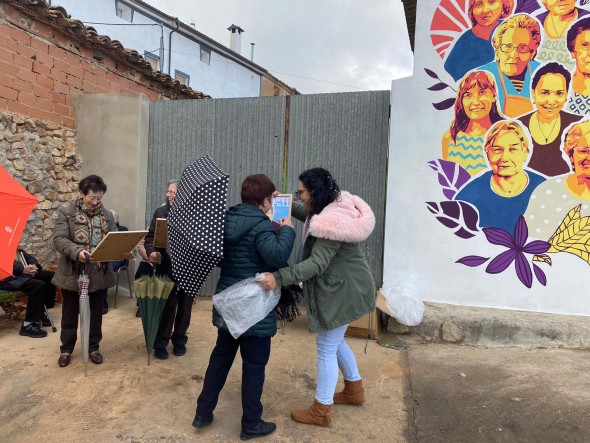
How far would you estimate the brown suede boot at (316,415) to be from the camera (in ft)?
9.63

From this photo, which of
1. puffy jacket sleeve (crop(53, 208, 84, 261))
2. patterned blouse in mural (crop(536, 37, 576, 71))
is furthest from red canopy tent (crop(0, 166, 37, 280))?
patterned blouse in mural (crop(536, 37, 576, 71))

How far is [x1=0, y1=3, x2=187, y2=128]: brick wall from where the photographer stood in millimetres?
5246

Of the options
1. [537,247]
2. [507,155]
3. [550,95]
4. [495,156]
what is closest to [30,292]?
[495,156]

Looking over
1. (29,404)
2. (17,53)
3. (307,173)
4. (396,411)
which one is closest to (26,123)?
(17,53)

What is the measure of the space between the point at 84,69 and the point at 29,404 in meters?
4.72

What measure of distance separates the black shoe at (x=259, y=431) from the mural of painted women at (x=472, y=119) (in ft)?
10.2

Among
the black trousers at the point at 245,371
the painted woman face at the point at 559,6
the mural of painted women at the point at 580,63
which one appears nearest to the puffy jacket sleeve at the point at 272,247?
the black trousers at the point at 245,371

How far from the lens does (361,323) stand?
179 inches

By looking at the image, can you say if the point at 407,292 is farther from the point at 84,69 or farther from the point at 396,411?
the point at 84,69

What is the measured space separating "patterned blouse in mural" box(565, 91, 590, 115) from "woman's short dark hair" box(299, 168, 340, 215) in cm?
291

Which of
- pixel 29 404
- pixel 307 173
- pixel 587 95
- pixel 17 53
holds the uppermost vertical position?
pixel 17 53

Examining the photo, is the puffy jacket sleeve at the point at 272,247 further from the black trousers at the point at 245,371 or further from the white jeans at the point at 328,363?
the white jeans at the point at 328,363

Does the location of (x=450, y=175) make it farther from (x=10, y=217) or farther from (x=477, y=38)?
(x=10, y=217)

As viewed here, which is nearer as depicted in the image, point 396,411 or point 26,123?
point 396,411
